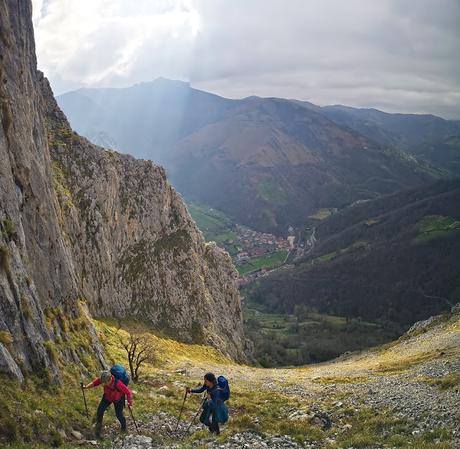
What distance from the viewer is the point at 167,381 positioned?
4084 cm

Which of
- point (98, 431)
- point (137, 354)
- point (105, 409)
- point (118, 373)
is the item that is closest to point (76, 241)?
point (137, 354)

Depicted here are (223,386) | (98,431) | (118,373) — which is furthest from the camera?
(223,386)

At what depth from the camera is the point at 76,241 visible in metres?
67.6

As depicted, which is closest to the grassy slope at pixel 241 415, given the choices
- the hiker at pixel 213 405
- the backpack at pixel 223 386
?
the hiker at pixel 213 405

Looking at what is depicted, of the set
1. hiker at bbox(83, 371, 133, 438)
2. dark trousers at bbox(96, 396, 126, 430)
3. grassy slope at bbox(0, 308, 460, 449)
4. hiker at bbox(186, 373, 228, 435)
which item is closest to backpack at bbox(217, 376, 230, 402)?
hiker at bbox(186, 373, 228, 435)

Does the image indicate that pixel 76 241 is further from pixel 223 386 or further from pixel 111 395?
pixel 223 386

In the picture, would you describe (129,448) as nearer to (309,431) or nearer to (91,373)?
(309,431)

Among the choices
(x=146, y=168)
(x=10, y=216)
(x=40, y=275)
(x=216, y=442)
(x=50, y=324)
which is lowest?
(x=216, y=442)

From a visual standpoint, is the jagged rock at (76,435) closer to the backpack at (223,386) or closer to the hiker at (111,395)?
the hiker at (111,395)

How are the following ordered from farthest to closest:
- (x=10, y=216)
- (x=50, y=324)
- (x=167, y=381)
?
(x=167, y=381) < (x=50, y=324) < (x=10, y=216)

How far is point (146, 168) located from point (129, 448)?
83467 millimetres

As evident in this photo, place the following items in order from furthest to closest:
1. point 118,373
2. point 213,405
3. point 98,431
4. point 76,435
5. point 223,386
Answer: point 213,405, point 223,386, point 118,373, point 98,431, point 76,435

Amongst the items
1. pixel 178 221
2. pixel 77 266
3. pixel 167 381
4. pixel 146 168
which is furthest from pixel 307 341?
pixel 167 381

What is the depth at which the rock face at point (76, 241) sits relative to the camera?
80.5 ft
